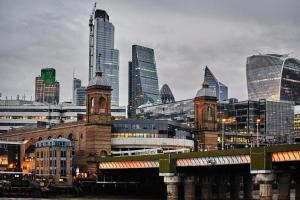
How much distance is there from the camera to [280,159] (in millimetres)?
108688

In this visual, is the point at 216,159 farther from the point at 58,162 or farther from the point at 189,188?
the point at 58,162

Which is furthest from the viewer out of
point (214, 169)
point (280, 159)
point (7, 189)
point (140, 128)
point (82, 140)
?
point (140, 128)

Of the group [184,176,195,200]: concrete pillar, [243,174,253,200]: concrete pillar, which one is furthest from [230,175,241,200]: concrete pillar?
[184,176,195,200]: concrete pillar

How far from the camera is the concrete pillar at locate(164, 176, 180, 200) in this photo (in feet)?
434

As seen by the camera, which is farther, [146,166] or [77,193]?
[77,193]

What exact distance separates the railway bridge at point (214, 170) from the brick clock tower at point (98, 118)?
5.61m

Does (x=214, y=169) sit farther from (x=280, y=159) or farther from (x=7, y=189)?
(x=7, y=189)

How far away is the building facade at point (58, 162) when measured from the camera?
16800cm

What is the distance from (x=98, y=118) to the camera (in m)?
176

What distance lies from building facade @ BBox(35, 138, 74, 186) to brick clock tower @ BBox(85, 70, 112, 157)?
627cm

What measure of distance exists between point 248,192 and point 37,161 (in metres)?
64.0

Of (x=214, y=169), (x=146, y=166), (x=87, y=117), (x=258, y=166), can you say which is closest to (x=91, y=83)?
(x=87, y=117)

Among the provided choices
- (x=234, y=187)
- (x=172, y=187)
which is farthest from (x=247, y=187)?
(x=172, y=187)

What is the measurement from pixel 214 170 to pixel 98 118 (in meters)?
47.8
